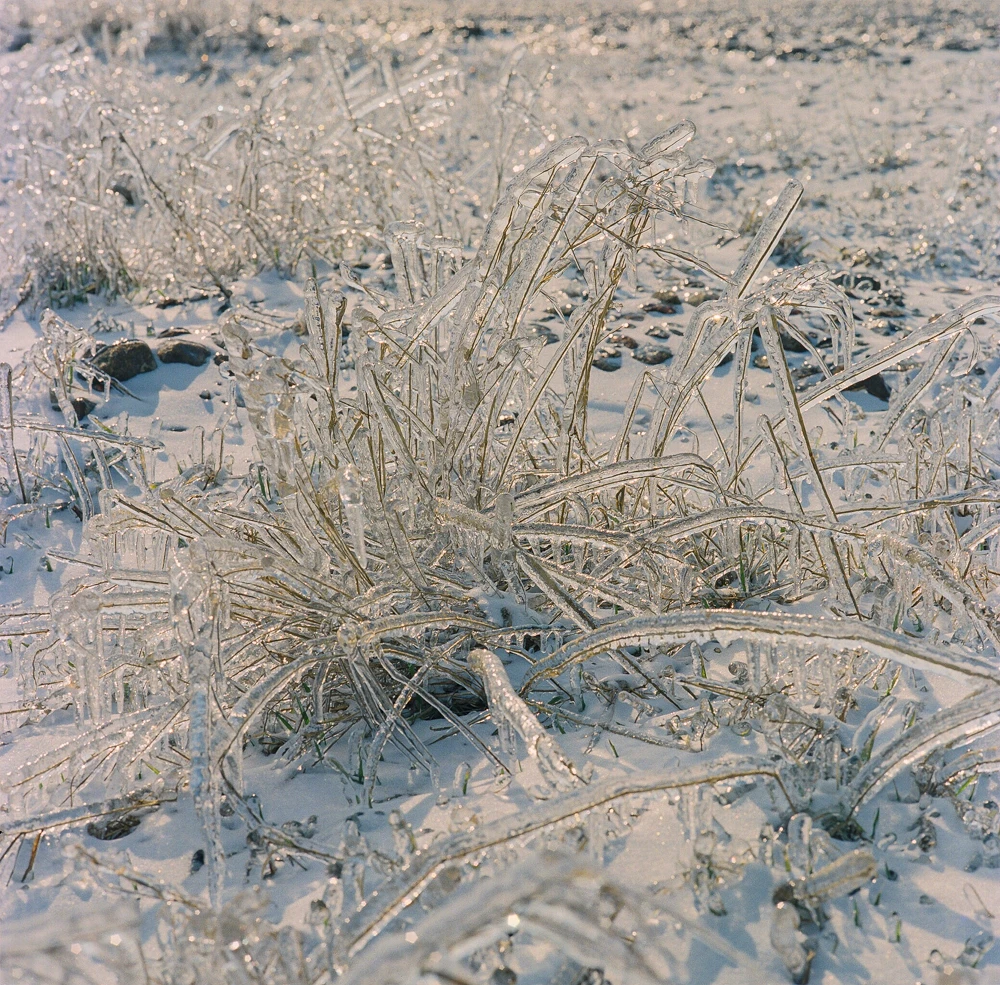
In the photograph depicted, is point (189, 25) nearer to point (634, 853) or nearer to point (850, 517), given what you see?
point (850, 517)

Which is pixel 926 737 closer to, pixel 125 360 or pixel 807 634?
pixel 807 634

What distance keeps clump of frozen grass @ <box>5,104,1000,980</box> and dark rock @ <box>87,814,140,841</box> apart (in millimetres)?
71

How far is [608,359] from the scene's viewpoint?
3.45 m

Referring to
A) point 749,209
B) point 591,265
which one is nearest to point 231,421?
point 591,265

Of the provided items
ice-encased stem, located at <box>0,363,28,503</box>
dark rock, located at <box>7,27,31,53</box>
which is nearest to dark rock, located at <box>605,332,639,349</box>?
ice-encased stem, located at <box>0,363,28,503</box>

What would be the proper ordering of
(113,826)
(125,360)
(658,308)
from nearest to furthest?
(113,826)
(125,360)
(658,308)

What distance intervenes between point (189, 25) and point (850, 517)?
10429 mm

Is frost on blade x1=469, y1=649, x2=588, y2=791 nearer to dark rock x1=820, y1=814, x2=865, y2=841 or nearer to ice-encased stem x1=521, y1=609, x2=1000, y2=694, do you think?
ice-encased stem x1=521, y1=609, x2=1000, y2=694

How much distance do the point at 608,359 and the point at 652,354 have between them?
0.15 m

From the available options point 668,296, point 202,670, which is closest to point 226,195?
point 668,296

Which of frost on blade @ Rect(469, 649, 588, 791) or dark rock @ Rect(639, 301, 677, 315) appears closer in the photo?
frost on blade @ Rect(469, 649, 588, 791)

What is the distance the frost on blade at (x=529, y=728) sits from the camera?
1288 mm

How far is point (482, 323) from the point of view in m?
1.82

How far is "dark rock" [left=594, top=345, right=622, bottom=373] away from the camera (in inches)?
135
